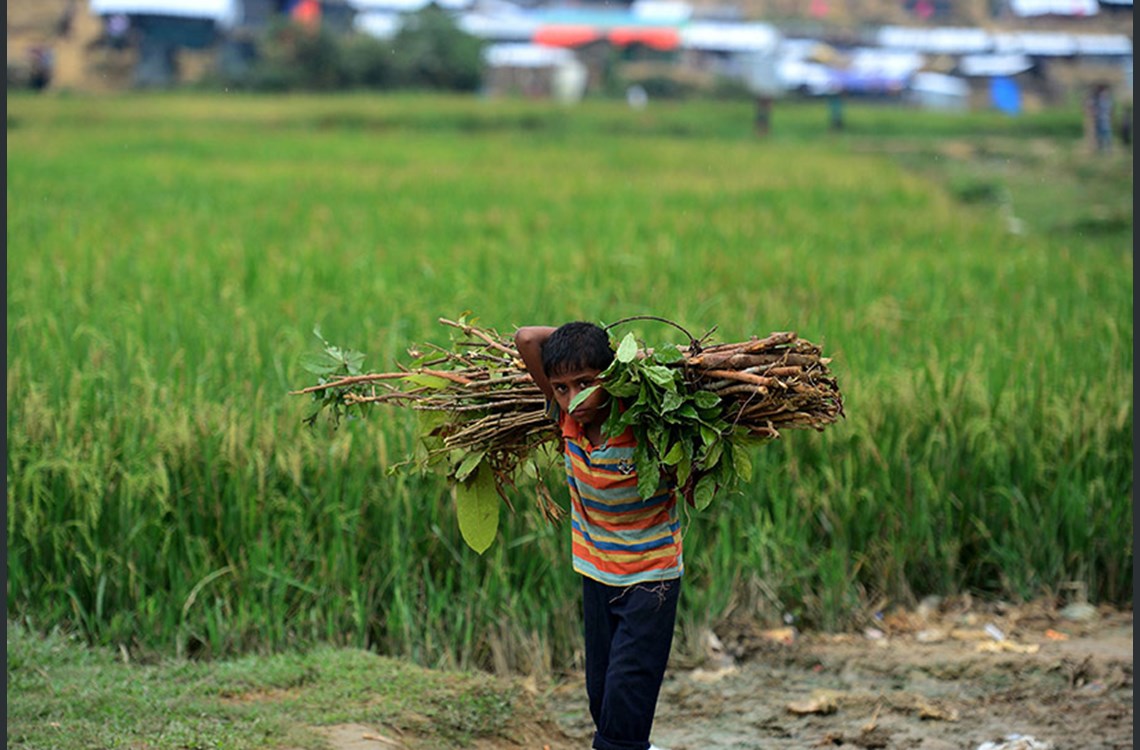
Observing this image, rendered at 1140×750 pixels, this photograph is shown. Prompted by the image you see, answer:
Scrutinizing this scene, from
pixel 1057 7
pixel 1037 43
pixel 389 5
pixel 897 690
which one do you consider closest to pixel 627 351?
pixel 897 690

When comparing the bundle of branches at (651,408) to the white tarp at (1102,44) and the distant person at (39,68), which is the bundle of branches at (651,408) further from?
the white tarp at (1102,44)

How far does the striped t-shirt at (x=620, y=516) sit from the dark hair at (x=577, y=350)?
131 mm

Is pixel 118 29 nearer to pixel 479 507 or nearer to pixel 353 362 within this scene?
pixel 353 362

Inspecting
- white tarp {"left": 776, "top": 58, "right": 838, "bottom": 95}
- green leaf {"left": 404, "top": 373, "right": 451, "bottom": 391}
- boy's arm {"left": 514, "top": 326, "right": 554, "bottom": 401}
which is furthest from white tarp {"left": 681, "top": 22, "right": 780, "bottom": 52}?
boy's arm {"left": 514, "top": 326, "right": 554, "bottom": 401}

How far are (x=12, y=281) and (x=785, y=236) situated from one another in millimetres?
5606

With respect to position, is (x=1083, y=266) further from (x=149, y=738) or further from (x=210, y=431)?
(x=149, y=738)

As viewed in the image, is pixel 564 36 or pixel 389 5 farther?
pixel 389 5

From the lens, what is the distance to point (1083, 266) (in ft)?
30.7

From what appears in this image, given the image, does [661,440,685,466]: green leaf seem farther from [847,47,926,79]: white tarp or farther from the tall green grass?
[847,47,926,79]: white tarp

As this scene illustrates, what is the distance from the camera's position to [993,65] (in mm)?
42438

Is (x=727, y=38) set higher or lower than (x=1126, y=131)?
higher

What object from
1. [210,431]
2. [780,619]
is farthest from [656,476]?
[210,431]

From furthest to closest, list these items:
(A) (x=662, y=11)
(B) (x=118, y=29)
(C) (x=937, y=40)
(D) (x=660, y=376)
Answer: (A) (x=662, y=11)
(C) (x=937, y=40)
(B) (x=118, y=29)
(D) (x=660, y=376)

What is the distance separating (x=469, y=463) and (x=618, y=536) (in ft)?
1.29
